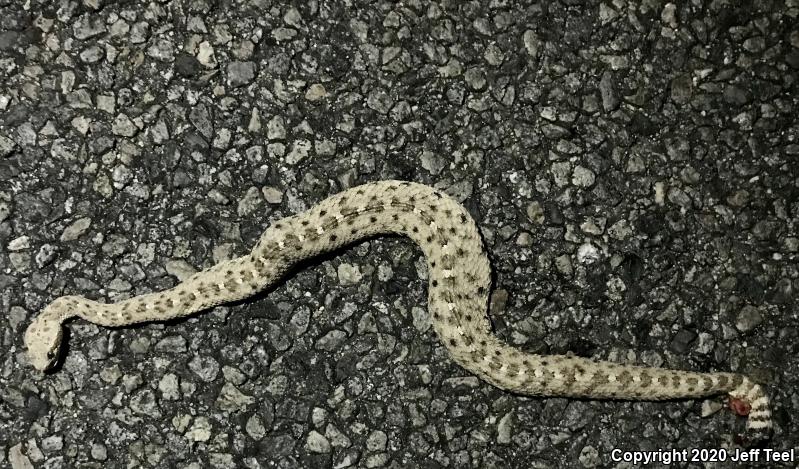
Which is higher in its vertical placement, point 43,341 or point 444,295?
point 444,295

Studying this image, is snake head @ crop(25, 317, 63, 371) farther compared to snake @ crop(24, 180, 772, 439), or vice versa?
snake @ crop(24, 180, 772, 439)

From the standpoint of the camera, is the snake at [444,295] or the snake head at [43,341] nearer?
the snake head at [43,341]


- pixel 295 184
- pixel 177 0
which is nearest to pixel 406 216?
pixel 295 184

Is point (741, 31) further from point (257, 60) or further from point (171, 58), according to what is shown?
point (171, 58)

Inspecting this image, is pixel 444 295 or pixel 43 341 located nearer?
pixel 43 341
